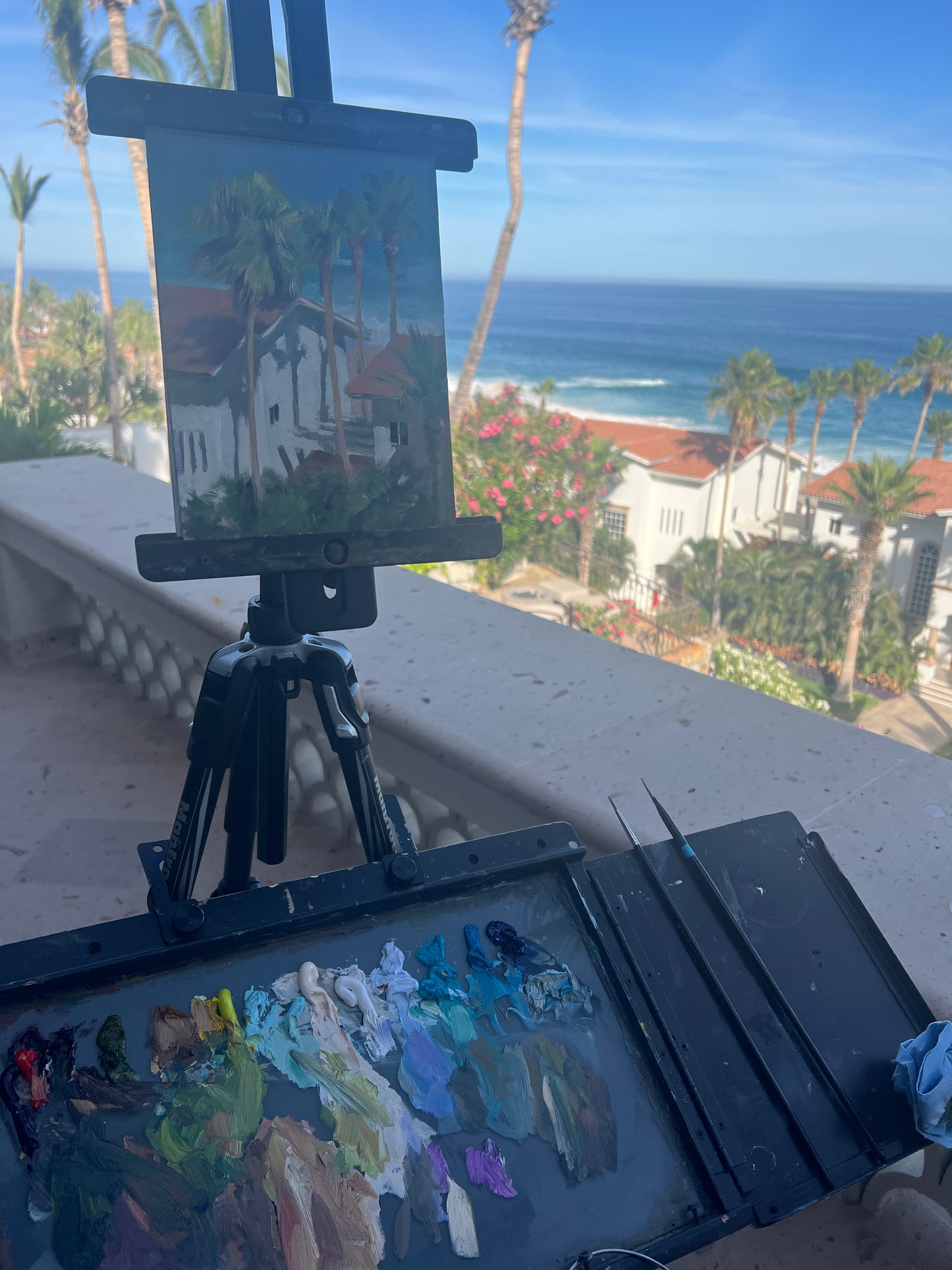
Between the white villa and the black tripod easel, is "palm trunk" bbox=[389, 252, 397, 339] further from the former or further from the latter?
the black tripod easel

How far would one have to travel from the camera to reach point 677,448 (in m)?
42.4

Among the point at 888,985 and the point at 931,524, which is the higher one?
the point at 888,985

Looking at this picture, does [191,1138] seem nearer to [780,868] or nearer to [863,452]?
[780,868]

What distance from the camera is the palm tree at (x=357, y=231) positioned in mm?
1195

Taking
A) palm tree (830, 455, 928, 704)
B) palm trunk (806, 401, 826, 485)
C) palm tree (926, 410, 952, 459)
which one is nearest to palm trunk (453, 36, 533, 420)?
palm tree (830, 455, 928, 704)

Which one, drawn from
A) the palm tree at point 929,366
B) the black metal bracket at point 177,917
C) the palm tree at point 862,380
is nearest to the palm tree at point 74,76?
the black metal bracket at point 177,917

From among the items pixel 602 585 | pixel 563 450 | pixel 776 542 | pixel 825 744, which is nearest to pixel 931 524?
pixel 776 542

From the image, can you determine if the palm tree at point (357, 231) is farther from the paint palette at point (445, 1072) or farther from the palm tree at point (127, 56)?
the palm tree at point (127, 56)

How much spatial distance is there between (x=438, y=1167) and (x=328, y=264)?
103 cm

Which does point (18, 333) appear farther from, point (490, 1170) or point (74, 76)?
point (490, 1170)

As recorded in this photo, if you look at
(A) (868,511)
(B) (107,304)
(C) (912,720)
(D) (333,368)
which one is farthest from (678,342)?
(D) (333,368)

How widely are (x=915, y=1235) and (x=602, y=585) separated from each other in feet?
114

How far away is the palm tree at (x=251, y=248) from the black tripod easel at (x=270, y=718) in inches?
6.3

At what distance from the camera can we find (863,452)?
48688mm
